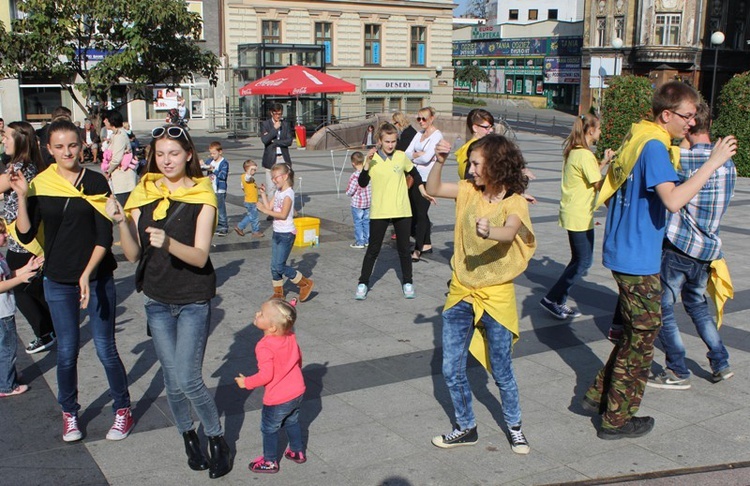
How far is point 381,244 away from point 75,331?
3.88 meters

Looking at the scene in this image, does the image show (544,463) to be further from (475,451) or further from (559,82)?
(559,82)

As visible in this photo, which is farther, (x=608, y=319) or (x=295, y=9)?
(x=295, y=9)

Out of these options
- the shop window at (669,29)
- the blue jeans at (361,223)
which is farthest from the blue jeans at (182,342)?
the shop window at (669,29)

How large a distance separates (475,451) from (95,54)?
3152 cm

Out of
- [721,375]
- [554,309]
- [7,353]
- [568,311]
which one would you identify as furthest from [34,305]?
[721,375]

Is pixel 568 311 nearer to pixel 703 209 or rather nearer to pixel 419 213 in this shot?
pixel 703 209

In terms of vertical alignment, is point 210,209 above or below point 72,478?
above

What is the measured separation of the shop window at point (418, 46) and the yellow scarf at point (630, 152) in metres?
39.9

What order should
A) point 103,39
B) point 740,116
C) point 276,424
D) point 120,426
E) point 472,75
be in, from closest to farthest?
point 276,424
point 120,426
point 740,116
point 103,39
point 472,75

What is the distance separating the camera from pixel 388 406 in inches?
211

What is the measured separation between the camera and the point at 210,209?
419 centimetres

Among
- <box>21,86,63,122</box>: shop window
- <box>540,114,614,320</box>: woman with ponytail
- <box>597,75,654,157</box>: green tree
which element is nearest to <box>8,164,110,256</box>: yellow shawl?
<box>540,114,614,320</box>: woman with ponytail

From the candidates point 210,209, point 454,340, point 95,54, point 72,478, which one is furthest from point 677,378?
point 95,54

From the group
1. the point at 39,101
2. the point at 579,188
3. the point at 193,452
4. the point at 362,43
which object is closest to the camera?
the point at 193,452
